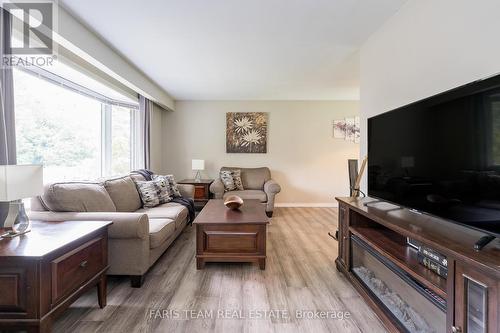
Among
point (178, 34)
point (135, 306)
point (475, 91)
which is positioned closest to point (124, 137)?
point (178, 34)

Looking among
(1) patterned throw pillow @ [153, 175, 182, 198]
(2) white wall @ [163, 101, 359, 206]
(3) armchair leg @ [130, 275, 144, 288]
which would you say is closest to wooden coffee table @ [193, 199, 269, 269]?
(3) armchair leg @ [130, 275, 144, 288]

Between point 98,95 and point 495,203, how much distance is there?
14.3 ft

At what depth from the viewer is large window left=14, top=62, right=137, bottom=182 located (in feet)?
7.62

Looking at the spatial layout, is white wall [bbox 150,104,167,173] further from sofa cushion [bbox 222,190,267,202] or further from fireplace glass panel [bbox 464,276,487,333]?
fireplace glass panel [bbox 464,276,487,333]

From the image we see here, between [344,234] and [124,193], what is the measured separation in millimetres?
2511

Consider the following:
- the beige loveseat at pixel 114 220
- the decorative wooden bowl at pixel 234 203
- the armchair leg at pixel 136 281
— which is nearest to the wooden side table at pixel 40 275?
the beige loveseat at pixel 114 220

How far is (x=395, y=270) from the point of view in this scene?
142cm

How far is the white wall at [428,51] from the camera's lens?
1.28 m

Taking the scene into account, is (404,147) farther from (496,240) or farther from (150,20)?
(150,20)

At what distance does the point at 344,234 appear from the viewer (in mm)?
2162

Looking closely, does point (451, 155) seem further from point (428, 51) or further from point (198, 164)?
point (198, 164)

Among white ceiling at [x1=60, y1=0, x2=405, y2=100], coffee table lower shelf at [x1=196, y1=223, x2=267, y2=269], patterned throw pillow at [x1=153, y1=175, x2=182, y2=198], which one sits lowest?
coffee table lower shelf at [x1=196, y1=223, x2=267, y2=269]

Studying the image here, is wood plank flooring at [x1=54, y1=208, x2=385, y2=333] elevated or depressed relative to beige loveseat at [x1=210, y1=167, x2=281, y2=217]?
depressed

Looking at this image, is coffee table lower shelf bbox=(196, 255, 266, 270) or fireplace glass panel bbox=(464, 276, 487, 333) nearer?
fireplace glass panel bbox=(464, 276, 487, 333)
